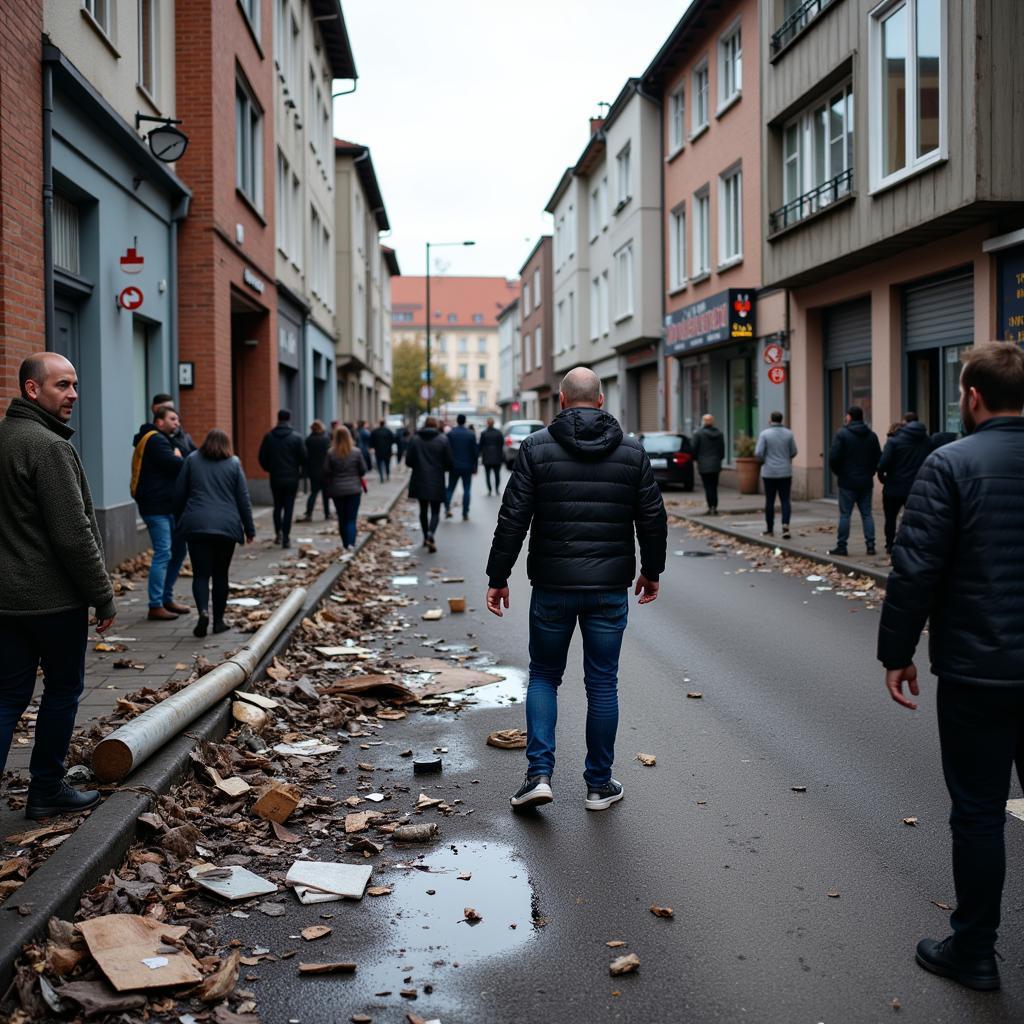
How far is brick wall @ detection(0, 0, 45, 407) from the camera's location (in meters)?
9.20

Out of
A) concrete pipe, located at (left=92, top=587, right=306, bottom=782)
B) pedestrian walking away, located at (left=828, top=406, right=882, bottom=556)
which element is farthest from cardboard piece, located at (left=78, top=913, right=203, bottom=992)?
pedestrian walking away, located at (left=828, top=406, right=882, bottom=556)

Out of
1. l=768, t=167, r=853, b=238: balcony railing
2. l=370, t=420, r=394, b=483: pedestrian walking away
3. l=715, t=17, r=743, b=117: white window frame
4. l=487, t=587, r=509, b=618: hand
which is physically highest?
l=715, t=17, r=743, b=117: white window frame

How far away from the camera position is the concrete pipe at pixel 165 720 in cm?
521

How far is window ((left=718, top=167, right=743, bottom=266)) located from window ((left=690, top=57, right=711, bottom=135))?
2.05 meters

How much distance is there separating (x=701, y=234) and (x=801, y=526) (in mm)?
14063

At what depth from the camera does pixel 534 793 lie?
5.27 m

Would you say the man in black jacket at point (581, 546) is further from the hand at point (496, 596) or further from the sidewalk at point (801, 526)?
the sidewalk at point (801, 526)

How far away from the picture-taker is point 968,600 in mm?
3592

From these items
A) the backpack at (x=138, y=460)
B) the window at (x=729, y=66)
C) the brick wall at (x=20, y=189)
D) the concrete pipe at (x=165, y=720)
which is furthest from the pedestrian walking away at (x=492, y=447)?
the concrete pipe at (x=165, y=720)

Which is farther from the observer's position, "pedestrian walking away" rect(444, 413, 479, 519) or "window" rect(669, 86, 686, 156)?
"window" rect(669, 86, 686, 156)

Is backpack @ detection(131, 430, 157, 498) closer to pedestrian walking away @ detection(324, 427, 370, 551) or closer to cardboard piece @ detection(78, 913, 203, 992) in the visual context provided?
pedestrian walking away @ detection(324, 427, 370, 551)

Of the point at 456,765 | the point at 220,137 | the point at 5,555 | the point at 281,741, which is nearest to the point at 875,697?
the point at 456,765

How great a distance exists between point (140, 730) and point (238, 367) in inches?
732

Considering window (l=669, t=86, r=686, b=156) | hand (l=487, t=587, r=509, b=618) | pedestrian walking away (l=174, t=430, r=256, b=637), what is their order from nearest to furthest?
hand (l=487, t=587, r=509, b=618) < pedestrian walking away (l=174, t=430, r=256, b=637) < window (l=669, t=86, r=686, b=156)
